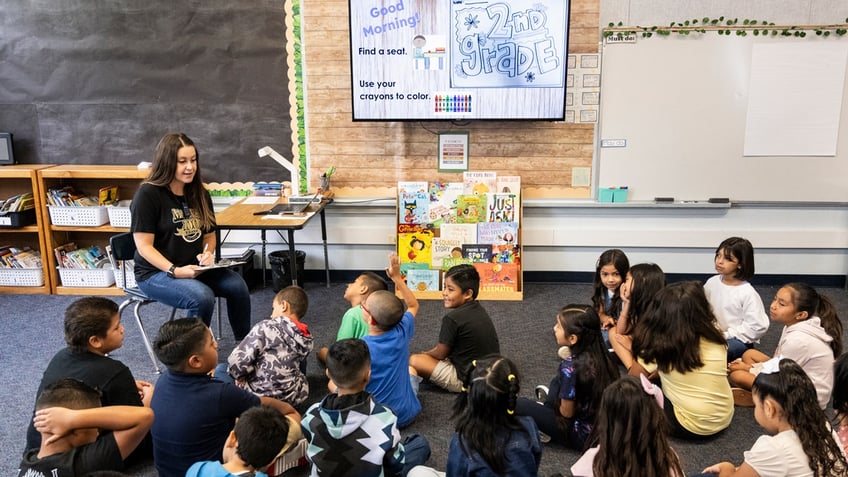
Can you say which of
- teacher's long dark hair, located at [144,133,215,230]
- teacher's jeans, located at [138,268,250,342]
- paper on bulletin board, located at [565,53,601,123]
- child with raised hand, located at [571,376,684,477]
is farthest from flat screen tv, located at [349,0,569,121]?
child with raised hand, located at [571,376,684,477]

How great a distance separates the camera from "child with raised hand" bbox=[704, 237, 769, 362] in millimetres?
3232

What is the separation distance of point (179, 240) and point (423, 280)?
1.85 meters

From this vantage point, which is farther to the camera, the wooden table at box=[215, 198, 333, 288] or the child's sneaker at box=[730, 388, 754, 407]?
the wooden table at box=[215, 198, 333, 288]

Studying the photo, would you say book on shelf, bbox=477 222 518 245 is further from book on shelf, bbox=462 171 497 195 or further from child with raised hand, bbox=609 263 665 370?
child with raised hand, bbox=609 263 665 370

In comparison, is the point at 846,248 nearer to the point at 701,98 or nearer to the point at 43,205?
the point at 701,98

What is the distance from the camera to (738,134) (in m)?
4.54

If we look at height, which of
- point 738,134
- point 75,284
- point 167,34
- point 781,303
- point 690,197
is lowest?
point 75,284

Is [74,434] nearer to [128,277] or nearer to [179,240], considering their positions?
[179,240]

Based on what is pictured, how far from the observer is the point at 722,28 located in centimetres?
440

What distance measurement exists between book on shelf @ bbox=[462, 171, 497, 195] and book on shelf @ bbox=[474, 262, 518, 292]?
52 cm

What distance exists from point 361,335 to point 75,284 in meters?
2.88

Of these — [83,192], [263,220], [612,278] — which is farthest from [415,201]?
[83,192]

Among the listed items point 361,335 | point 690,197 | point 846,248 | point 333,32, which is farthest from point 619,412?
point 846,248

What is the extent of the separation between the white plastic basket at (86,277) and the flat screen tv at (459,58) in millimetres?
2196
